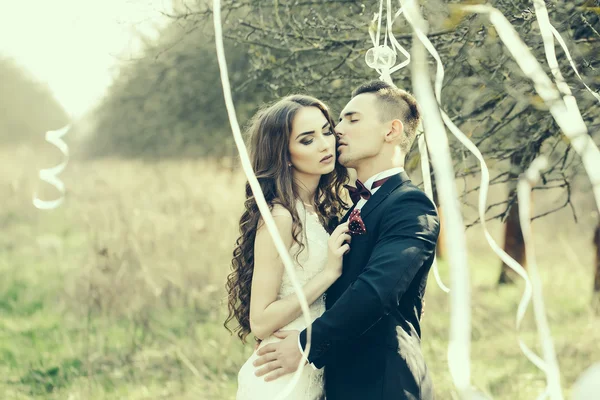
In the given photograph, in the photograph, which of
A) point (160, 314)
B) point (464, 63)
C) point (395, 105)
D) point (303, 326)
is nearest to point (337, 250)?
point (303, 326)

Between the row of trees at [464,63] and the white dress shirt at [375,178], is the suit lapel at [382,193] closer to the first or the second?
the white dress shirt at [375,178]

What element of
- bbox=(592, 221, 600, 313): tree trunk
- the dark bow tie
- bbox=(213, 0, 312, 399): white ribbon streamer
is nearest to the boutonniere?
the dark bow tie

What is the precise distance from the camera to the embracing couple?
254cm

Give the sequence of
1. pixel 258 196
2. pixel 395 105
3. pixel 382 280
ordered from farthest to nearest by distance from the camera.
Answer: pixel 395 105 → pixel 382 280 → pixel 258 196

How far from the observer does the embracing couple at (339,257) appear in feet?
8.32

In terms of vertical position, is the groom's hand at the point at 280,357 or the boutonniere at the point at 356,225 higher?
the boutonniere at the point at 356,225

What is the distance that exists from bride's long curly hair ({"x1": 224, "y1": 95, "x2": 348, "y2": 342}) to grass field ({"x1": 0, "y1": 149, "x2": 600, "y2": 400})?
226 cm

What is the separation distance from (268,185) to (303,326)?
0.60 metres

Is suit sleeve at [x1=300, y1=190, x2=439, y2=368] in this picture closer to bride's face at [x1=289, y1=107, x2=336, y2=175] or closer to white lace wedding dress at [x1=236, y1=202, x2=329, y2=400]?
white lace wedding dress at [x1=236, y1=202, x2=329, y2=400]

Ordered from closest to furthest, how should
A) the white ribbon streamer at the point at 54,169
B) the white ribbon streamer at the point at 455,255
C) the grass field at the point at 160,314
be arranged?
the white ribbon streamer at the point at 455,255, the white ribbon streamer at the point at 54,169, the grass field at the point at 160,314

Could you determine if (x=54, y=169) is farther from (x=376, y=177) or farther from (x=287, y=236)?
(x=376, y=177)

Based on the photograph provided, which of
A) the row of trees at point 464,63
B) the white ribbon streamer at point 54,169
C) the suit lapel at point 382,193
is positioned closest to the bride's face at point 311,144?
the suit lapel at point 382,193

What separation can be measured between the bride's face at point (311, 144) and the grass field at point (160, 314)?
266 centimetres

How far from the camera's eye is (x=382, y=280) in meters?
2.46
